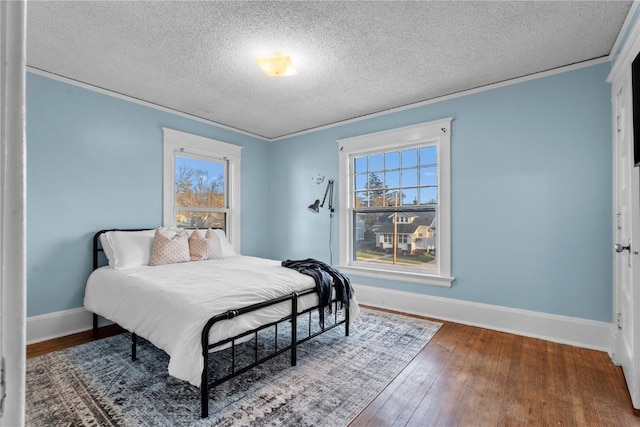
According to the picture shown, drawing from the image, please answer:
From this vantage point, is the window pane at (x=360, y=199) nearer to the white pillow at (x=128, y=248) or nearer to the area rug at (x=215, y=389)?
the area rug at (x=215, y=389)

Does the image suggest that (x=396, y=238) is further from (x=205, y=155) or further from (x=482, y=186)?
(x=205, y=155)

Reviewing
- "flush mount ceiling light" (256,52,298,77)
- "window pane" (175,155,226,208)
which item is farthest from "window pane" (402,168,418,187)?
"window pane" (175,155,226,208)

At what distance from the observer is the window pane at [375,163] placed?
423 cm

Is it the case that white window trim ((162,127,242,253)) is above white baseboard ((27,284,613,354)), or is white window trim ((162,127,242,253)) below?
above

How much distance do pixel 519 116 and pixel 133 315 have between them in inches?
152

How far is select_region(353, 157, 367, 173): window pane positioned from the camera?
4.39 meters

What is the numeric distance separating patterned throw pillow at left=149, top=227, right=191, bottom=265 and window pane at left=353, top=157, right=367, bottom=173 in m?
2.37

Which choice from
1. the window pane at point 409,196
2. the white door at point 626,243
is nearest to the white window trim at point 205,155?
the window pane at point 409,196

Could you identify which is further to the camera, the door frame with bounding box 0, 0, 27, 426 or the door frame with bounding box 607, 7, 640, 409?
the door frame with bounding box 607, 7, 640, 409

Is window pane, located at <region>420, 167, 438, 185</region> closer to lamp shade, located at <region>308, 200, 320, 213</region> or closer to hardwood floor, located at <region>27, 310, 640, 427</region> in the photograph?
lamp shade, located at <region>308, 200, 320, 213</region>

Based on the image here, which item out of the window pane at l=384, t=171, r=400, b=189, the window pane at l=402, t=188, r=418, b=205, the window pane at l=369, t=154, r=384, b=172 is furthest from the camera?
the window pane at l=369, t=154, r=384, b=172

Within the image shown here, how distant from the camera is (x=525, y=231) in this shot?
313cm

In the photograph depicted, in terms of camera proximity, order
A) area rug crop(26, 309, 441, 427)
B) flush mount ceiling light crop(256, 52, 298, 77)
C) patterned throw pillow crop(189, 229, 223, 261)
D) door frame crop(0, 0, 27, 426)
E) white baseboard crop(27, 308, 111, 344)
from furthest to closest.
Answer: patterned throw pillow crop(189, 229, 223, 261)
white baseboard crop(27, 308, 111, 344)
flush mount ceiling light crop(256, 52, 298, 77)
area rug crop(26, 309, 441, 427)
door frame crop(0, 0, 27, 426)

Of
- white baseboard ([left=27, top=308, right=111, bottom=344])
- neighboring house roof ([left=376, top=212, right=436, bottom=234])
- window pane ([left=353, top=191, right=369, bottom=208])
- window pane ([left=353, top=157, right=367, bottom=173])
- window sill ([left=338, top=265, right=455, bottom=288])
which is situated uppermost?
window pane ([left=353, top=157, right=367, bottom=173])
